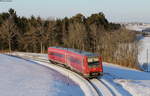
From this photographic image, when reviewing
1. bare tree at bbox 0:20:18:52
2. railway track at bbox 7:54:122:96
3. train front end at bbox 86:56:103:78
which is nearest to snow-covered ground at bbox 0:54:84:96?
railway track at bbox 7:54:122:96

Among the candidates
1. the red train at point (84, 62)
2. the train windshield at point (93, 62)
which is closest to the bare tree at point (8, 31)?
the red train at point (84, 62)

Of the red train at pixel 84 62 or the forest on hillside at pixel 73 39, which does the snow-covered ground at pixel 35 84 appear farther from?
the forest on hillside at pixel 73 39

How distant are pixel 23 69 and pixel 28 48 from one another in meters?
40.0

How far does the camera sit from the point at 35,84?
1082 inches

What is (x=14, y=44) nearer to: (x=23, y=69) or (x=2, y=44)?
(x=2, y=44)

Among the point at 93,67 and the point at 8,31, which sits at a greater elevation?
the point at 8,31

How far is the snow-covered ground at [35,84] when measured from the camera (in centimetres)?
2380

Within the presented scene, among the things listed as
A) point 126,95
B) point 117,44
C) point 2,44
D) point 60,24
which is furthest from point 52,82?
point 60,24

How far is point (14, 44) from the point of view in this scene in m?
75.6

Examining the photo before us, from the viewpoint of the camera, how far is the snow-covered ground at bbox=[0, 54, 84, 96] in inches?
937

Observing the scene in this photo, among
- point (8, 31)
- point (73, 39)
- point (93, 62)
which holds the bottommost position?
point (93, 62)

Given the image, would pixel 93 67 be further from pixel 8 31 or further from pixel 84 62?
pixel 8 31

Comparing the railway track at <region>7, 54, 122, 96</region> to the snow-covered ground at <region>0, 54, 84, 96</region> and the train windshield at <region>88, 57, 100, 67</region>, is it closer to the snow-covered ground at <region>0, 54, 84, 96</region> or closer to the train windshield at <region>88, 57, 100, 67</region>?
the snow-covered ground at <region>0, 54, 84, 96</region>

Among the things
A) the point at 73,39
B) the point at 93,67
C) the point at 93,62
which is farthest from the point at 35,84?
the point at 73,39
